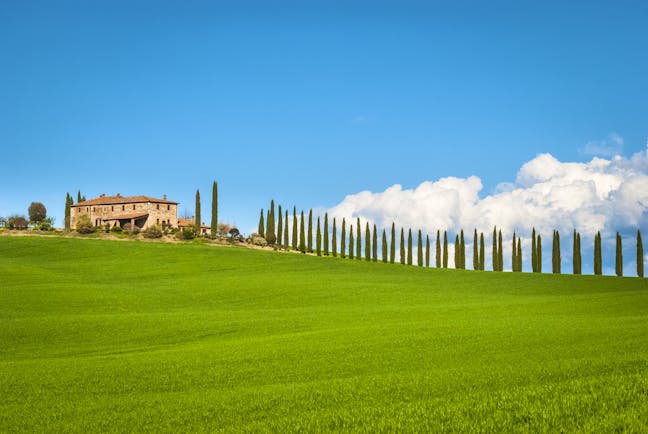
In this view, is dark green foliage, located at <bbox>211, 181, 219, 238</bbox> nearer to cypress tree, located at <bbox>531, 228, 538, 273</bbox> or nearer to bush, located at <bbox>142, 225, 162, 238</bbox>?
bush, located at <bbox>142, 225, 162, 238</bbox>

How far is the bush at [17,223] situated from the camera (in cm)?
9288

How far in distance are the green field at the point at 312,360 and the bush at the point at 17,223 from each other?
175 feet

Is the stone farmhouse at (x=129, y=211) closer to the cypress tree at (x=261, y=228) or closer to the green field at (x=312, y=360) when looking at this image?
the cypress tree at (x=261, y=228)

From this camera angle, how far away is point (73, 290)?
1603 inches

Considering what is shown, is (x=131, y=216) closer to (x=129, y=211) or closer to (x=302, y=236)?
(x=129, y=211)

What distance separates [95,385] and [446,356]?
30.3 feet

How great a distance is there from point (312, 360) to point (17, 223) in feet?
298

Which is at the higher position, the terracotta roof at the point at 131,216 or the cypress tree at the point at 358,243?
the terracotta roof at the point at 131,216

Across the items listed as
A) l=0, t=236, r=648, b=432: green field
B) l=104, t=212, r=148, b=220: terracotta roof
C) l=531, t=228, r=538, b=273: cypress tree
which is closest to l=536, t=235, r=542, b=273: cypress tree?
l=531, t=228, r=538, b=273: cypress tree

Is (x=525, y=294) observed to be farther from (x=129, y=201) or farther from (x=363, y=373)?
(x=129, y=201)

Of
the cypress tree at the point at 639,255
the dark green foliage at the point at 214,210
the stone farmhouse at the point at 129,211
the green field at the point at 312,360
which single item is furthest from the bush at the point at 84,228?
the cypress tree at the point at 639,255

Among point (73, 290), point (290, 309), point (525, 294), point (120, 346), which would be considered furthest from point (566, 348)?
point (73, 290)

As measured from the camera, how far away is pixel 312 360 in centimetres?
1703

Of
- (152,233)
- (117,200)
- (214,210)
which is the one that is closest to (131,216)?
(117,200)
